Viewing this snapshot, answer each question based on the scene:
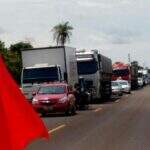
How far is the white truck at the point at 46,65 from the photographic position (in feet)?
109

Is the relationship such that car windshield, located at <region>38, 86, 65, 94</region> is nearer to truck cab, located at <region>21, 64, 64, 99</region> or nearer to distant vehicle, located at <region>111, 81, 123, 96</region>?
truck cab, located at <region>21, 64, 64, 99</region>

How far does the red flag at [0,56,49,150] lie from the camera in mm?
2439

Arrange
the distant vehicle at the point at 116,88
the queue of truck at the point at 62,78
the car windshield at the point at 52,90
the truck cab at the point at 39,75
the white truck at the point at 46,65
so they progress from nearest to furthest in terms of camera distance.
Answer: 1. the queue of truck at the point at 62,78
2. the car windshield at the point at 52,90
3. the truck cab at the point at 39,75
4. the white truck at the point at 46,65
5. the distant vehicle at the point at 116,88

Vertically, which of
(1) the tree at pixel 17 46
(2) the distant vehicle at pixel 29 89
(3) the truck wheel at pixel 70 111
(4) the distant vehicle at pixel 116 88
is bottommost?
(4) the distant vehicle at pixel 116 88

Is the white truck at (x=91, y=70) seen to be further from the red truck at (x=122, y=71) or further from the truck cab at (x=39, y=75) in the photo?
the red truck at (x=122, y=71)

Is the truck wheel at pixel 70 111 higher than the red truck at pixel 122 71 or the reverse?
higher

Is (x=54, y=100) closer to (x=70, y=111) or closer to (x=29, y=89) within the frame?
(x=70, y=111)

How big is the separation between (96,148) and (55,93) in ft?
49.7

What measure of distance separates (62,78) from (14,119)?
102 ft

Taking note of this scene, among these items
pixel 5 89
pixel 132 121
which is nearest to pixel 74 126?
pixel 132 121

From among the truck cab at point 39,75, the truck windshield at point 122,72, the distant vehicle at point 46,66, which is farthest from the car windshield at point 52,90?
the truck windshield at point 122,72

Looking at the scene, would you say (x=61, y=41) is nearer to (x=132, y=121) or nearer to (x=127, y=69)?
(x=127, y=69)

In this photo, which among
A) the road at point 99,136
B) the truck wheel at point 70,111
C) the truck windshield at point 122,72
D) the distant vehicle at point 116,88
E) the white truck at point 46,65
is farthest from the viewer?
the truck windshield at point 122,72

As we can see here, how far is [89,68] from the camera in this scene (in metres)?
41.1
